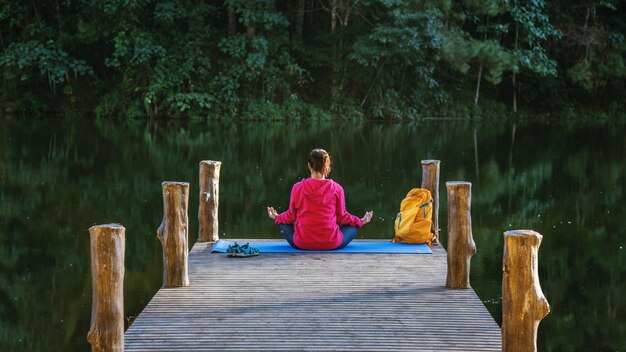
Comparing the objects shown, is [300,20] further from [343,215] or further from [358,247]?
[343,215]

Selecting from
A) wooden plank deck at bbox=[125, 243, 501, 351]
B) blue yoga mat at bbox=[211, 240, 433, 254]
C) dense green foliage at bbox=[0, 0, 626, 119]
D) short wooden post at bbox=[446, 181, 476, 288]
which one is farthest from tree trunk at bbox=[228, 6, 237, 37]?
short wooden post at bbox=[446, 181, 476, 288]

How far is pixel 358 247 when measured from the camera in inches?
316

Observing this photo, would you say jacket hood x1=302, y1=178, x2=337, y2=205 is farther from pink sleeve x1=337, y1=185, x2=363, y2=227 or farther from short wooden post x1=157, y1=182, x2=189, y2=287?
short wooden post x1=157, y1=182, x2=189, y2=287

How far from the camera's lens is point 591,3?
29.9 m

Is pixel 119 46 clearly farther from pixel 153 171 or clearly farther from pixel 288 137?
pixel 153 171

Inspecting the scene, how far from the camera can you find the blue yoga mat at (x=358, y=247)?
7.87m

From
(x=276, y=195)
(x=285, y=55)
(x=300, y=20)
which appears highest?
(x=300, y=20)

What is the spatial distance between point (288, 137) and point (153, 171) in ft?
21.0

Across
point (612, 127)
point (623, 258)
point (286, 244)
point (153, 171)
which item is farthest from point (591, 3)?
point (286, 244)

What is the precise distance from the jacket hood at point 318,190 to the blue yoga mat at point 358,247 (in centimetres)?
60

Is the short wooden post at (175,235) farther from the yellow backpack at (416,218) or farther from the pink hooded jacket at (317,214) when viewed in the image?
the yellow backpack at (416,218)

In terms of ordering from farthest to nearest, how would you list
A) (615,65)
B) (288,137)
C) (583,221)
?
1. (615,65)
2. (288,137)
3. (583,221)

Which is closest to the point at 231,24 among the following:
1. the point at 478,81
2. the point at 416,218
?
the point at 478,81

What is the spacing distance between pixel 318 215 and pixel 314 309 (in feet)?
5.51
